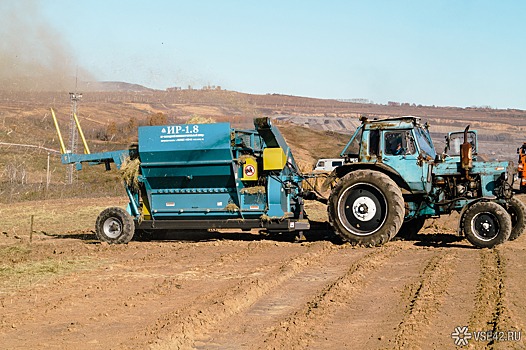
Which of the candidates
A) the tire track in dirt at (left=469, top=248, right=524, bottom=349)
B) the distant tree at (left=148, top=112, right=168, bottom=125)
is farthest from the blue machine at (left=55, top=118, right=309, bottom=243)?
the tire track in dirt at (left=469, top=248, right=524, bottom=349)

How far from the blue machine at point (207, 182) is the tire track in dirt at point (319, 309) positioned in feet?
10.3

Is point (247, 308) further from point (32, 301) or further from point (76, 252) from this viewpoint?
point (76, 252)

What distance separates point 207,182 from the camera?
1520 centimetres

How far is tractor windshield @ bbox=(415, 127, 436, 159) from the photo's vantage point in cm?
1445

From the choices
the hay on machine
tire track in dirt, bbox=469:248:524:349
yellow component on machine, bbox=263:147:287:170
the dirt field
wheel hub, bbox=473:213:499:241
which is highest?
yellow component on machine, bbox=263:147:287:170

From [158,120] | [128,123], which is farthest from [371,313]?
[128,123]

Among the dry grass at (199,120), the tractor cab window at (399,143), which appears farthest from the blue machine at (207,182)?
the tractor cab window at (399,143)

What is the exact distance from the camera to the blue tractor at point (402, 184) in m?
13.9

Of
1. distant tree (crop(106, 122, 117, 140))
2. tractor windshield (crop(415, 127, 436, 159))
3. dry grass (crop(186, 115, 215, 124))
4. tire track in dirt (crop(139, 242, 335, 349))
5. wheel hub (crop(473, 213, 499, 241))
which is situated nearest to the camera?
tire track in dirt (crop(139, 242, 335, 349))

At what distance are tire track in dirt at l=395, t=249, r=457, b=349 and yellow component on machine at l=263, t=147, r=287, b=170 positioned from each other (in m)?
3.92

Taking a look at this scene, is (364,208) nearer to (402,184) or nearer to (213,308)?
(402,184)

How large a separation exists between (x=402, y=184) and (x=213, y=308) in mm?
7160

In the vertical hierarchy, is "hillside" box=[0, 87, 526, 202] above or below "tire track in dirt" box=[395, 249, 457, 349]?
above

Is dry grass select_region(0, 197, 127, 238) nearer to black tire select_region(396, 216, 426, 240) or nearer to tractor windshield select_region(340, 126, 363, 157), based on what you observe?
tractor windshield select_region(340, 126, 363, 157)
